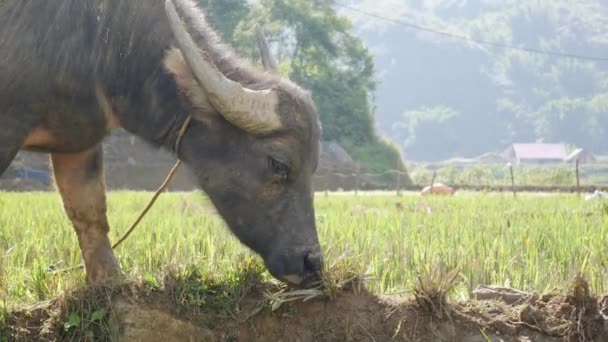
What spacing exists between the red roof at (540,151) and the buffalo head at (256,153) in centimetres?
10457

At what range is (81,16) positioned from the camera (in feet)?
10.3

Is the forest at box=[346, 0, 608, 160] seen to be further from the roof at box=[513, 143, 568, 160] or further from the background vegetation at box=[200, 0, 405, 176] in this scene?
the background vegetation at box=[200, 0, 405, 176]

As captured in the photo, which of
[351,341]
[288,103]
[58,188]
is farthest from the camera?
[58,188]

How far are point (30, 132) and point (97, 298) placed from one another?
2.52 feet

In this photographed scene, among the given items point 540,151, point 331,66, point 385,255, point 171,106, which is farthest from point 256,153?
point 540,151

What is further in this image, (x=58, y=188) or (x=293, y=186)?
(x=58, y=188)

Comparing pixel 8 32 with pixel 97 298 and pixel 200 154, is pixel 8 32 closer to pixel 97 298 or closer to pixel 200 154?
pixel 200 154

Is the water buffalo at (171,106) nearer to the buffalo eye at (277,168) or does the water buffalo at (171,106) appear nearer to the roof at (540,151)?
the buffalo eye at (277,168)

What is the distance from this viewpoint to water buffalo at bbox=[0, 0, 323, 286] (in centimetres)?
287

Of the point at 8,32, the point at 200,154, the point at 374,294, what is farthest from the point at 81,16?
the point at 374,294

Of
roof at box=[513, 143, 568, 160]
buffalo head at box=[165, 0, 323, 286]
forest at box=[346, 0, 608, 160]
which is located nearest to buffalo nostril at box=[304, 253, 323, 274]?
buffalo head at box=[165, 0, 323, 286]

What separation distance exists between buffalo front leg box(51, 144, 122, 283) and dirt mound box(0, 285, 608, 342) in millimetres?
644

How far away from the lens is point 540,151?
10475 cm

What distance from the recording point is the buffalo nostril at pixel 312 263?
2.82m
